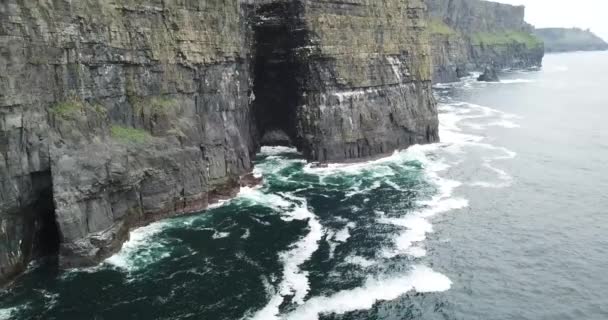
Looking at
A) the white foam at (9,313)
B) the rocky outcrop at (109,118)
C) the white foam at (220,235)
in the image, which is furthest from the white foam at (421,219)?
the white foam at (9,313)

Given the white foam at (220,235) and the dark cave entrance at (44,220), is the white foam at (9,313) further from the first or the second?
the white foam at (220,235)

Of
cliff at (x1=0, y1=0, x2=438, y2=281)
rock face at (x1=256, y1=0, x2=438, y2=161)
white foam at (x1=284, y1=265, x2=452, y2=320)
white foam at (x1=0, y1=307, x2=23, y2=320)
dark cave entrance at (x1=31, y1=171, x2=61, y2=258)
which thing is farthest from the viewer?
rock face at (x1=256, y1=0, x2=438, y2=161)

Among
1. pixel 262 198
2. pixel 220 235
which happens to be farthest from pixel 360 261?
pixel 262 198

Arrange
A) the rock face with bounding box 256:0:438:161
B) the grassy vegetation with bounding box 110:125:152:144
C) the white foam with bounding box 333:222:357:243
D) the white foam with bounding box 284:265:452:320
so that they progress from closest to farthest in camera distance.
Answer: the white foam with bounding box 284:265:452:320, the white foam with bounding box 333:222:357:243, the grassy vegetation with bounding box 110:125:152:144, the rock face with bounding box 256:0:438:161

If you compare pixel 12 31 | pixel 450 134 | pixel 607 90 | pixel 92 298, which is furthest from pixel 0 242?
pixel 607 90

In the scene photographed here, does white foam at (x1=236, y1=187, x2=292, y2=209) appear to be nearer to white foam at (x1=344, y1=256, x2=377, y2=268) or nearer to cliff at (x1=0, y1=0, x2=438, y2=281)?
cliff at (x1=0, y1=0, x2=438, y2=281)

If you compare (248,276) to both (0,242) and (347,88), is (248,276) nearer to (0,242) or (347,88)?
(0,242)

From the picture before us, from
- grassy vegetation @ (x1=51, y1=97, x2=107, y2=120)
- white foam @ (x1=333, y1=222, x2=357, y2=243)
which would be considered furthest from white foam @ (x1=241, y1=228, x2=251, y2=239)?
grassy vegetation @ (x1=51, y1=97, x2=107, y2=120)
